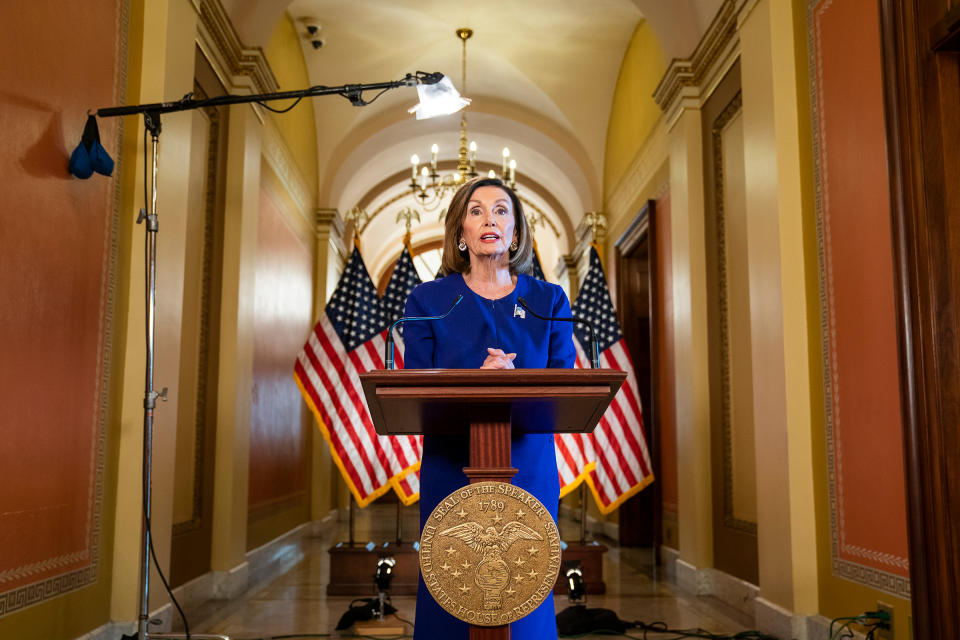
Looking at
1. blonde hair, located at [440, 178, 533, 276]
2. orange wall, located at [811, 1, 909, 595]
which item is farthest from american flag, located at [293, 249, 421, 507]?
blonde hair, located at [440, 178, 533, 276]

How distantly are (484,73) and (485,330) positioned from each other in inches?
341

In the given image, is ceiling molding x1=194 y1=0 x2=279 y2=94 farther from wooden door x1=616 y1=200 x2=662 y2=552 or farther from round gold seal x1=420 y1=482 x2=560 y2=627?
round gold seal x1=420 y1=482 x2=560 y2=627

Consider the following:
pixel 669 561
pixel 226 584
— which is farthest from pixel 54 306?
pixel 669 561

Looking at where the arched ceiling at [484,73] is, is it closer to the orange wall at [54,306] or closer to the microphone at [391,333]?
the orange wall at [54,306]

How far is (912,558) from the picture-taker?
3.10 m

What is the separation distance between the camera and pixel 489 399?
171 centimetres

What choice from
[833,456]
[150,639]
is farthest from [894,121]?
[150,639]

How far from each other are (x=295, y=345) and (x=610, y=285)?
144 inches

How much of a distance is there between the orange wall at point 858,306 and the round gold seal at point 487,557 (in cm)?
231

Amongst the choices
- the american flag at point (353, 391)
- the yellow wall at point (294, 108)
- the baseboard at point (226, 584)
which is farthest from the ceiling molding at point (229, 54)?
the baseboard at point (226, 584)

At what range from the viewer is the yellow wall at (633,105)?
8000 mm

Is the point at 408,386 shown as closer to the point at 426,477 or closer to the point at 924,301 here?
the point at 426,477

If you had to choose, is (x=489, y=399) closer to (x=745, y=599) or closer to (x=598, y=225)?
(x=745, y=599)

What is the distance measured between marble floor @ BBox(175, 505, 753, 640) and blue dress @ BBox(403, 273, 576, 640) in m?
2.68
